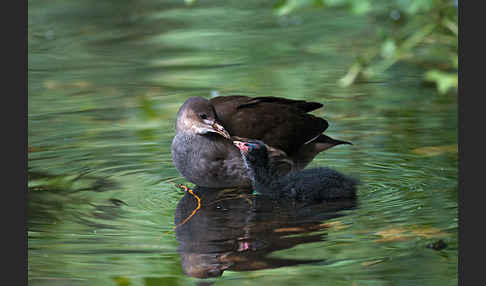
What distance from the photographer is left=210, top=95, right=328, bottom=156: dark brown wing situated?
23.8 ft

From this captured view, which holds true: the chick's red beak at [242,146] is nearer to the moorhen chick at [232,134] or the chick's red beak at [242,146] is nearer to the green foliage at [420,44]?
the moorhen chick at [232,134]

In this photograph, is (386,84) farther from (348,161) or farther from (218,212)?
(218,212)

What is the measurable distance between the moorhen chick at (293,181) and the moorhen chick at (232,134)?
0.21m

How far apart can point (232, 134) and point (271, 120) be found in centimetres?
39

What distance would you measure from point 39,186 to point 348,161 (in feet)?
8.63

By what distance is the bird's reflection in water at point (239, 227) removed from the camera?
5363 millimetres

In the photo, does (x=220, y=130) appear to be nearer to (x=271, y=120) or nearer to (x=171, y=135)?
(x=271, y=120)

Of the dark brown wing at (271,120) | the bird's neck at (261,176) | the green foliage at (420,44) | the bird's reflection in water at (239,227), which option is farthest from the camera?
the green foliage at (420,44)

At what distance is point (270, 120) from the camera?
7359 mm

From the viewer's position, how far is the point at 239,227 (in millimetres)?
6047

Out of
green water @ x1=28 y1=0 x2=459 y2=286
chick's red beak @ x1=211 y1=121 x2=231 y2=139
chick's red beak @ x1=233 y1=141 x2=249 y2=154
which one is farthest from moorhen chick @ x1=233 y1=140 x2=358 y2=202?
green water @ x1=28 y1=0 x2=459 y2=286

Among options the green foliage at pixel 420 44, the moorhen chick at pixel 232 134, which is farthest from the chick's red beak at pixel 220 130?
the green foliage at pixel 420 44

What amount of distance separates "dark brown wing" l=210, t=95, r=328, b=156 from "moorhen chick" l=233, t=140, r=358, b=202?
1.01ft

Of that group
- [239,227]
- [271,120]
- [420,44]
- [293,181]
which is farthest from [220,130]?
[420,44]
